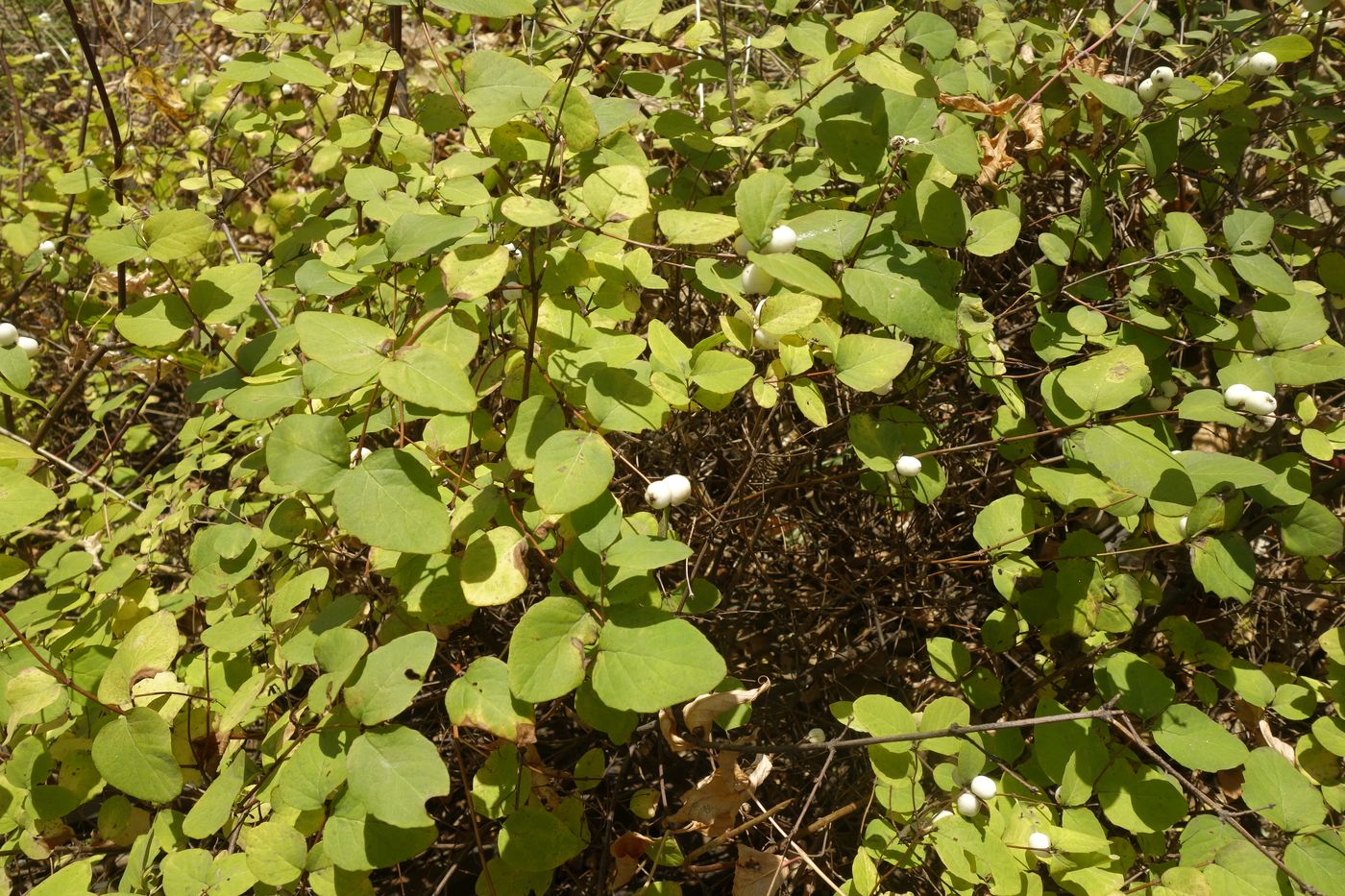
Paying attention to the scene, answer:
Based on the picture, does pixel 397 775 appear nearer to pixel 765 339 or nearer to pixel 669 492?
pixel 669 492

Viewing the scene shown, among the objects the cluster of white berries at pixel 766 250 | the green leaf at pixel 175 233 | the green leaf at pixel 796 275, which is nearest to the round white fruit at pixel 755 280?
the cluster of white berries at pixel 766 250

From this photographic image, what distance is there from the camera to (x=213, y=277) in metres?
1.55

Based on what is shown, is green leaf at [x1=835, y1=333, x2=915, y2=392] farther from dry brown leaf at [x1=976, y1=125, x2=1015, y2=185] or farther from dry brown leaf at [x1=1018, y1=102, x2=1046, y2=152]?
dry brown leaf at [x1=1018, y1=102, x2=1046, y2=152]

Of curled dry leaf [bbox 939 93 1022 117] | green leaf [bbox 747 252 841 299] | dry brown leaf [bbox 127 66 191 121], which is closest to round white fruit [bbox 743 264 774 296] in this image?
green leaf [bbox 747 252 841 299]

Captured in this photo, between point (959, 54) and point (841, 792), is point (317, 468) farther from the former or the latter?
point (959, 54)

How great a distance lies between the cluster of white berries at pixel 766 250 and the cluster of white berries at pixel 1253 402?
2.77 ft

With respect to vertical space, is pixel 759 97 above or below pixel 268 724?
above

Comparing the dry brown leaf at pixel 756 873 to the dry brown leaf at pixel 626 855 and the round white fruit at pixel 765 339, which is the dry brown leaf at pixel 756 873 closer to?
the dry brown leaf at pixel 626 855

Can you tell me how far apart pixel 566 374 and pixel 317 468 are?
1.54 ft

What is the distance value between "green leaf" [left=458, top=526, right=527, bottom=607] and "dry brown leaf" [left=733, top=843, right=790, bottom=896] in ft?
2.55

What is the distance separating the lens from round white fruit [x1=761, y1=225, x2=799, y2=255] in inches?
47.4

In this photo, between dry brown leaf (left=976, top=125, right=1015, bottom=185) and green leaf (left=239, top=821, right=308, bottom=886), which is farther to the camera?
dry brown leaf (left=976, top=125, right=1015, bottom=185)

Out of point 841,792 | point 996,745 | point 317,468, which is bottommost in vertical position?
point 841,792

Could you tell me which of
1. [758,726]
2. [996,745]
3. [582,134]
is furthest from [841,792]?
[582,134]
